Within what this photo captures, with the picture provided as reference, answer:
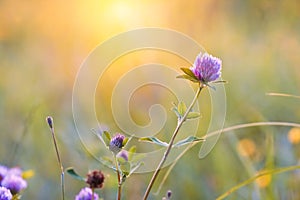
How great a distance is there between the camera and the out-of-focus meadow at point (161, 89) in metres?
1.59

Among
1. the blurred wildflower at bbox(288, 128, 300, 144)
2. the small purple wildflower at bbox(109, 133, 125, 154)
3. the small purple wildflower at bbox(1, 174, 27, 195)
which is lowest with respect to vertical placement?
the small purple wildflower at bbox(109, 133, 125, 154)

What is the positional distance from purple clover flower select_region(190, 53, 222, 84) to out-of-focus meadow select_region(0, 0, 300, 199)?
0.52 m

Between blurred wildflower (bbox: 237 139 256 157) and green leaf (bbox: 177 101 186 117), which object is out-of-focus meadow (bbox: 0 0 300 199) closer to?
blurred wildflower (bbox: 237 139 256 157)

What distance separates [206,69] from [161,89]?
5.25ft

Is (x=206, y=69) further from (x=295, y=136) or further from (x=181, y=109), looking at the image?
(x=295, y=136)

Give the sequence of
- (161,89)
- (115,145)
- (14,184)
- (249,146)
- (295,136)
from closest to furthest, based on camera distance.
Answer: (115,145)
(14,184)
(295,136)
(249,146)
(161,89)

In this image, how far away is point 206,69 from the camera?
756mm

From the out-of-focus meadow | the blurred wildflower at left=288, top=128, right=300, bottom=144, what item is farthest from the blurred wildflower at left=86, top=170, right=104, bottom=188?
the blurred wildflower at left=288, top=128, right=300, bottom=144

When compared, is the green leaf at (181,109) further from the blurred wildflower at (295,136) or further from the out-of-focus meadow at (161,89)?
the blurred wildflower at (295,136)

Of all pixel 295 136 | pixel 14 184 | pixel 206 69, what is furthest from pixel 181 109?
pixel 295 136

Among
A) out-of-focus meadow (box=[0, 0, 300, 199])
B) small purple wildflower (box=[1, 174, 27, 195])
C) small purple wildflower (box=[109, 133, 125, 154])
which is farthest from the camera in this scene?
out-of-focus meadow (box=[0, 0, 300, 199])

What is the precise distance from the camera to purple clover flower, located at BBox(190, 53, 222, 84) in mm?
757

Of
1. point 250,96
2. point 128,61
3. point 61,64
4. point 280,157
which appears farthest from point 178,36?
point 280,157

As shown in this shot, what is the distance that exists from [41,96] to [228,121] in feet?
2.49
